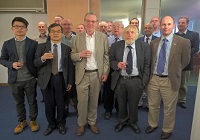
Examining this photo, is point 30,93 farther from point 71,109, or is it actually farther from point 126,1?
point 126,1

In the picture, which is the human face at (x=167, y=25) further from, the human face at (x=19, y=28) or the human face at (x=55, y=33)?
the human face at (x=19, y=28)

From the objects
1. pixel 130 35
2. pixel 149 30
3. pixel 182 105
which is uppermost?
pixel 149 30

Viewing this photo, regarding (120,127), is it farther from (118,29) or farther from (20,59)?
(20,59)

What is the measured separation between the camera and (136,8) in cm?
487

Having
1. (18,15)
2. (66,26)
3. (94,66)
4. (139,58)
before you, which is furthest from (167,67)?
(18,15)

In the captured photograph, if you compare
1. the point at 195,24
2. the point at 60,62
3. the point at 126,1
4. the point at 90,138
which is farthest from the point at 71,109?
the point at 195,24

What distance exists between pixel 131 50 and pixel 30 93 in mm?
1531

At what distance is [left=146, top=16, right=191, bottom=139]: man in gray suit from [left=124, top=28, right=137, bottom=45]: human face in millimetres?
281

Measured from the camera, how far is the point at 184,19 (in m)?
3.29

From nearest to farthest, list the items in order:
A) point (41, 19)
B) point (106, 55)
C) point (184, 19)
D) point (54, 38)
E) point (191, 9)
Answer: point (54, 38) < point (106, 55) < point (184, 19) < point (41, 19) < point (191, 9)

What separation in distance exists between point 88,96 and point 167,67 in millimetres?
1140

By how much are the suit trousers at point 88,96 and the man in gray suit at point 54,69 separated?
0.64 feet

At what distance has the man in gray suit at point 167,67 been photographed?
2.27m

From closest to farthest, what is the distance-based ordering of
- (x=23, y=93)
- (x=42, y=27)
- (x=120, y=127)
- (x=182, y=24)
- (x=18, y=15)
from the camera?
(x=23, y=93) → (x=120, y=127) → (x=182, y=24) → (x=42, y=27) → (x=18, y=15)
